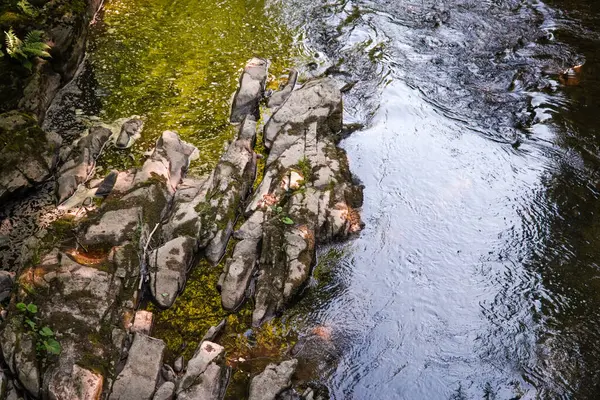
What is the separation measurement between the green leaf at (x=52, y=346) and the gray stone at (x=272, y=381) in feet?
8.01

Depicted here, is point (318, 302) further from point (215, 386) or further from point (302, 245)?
point (215, 386)

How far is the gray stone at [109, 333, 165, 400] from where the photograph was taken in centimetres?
621

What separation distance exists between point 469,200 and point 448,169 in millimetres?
862

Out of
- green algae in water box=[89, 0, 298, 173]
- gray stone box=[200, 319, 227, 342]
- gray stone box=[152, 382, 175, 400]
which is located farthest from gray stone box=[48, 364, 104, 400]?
green algae in water box=[89, 0, 298, 173]

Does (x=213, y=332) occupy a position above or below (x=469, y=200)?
below

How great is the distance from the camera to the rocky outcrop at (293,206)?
7645 mm

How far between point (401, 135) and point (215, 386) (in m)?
6.38

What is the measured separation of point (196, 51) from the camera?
41.7 ft

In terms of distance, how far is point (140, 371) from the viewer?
253 inches

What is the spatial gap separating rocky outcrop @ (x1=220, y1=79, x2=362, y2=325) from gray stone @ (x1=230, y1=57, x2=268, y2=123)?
0.76 meters

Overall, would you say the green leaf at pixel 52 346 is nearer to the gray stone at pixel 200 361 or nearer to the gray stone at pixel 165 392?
the gray stone at pixel 165 392

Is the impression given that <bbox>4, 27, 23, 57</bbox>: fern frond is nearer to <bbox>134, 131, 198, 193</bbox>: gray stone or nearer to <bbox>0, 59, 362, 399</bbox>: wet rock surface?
<bbox>0, 59, 362, 399</bbox>: wet rock surface

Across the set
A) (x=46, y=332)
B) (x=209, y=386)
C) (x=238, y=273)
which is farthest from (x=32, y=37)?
(x=209, y=386)

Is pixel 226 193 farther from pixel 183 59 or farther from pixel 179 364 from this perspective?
pixel 183 59
